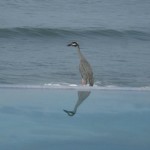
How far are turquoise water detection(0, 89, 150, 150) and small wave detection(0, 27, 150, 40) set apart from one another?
14.6 metres

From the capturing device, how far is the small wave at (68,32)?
58.3 feet

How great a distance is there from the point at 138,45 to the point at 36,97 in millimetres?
13572

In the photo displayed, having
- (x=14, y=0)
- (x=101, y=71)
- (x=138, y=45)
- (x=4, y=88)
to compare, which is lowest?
(x=14, y=0)

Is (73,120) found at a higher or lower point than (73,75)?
higher

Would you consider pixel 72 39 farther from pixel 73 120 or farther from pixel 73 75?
pixel 73 120

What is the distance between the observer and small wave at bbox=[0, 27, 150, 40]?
1778 centimetres

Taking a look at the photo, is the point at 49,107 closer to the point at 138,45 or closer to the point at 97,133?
the point at 97,133

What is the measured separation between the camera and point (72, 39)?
58.5ft

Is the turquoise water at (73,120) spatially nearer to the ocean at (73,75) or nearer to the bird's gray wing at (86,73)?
the ocean at (73,75)

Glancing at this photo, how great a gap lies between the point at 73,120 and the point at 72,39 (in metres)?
15.3

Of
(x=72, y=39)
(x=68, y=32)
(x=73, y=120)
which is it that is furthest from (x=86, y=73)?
(x=68, y=32)

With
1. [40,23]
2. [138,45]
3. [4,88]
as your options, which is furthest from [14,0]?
[4,88]

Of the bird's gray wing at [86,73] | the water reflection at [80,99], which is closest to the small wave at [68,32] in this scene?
the bird's gray wing at [86,73]

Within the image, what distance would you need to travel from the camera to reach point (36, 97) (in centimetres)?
292
